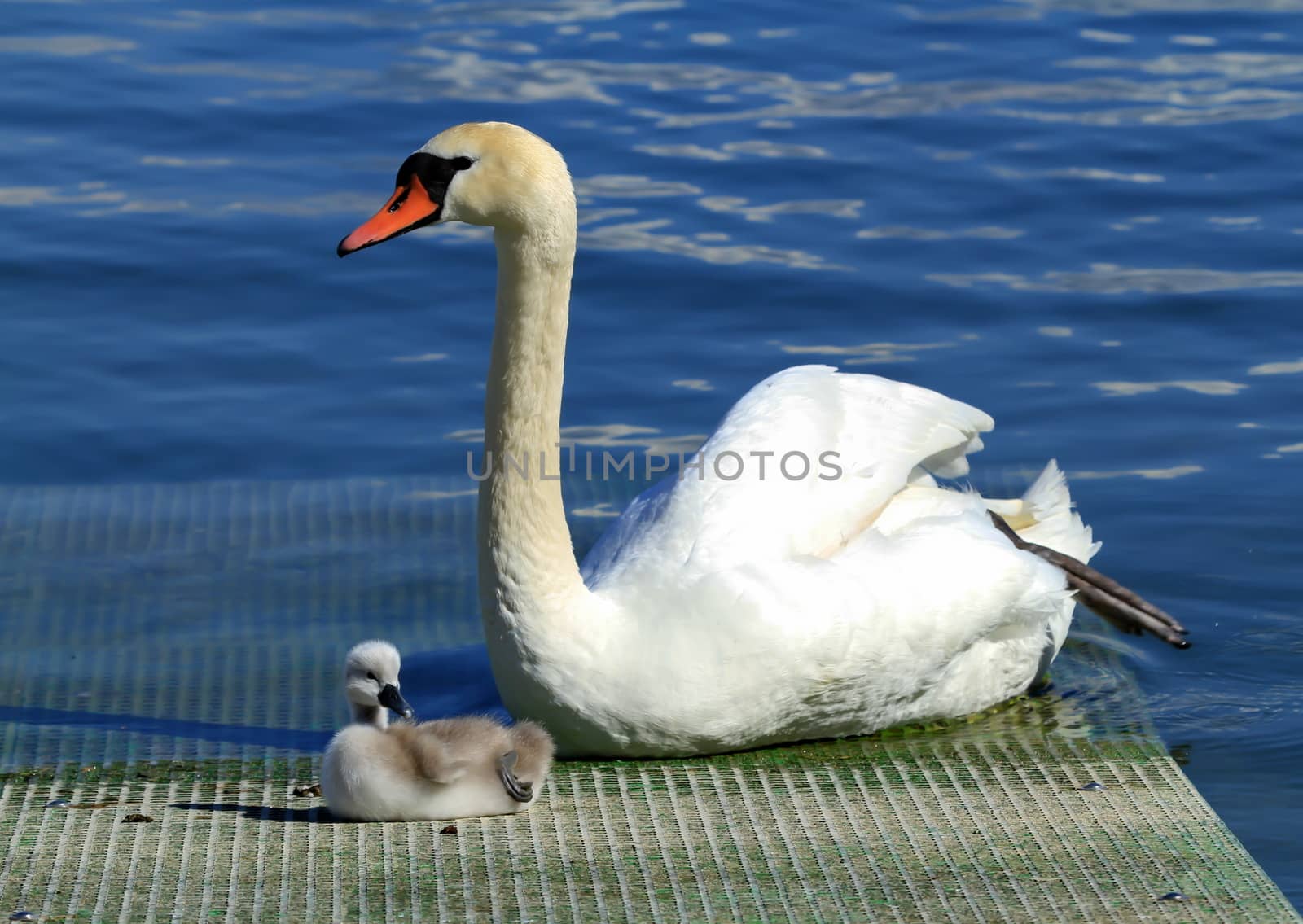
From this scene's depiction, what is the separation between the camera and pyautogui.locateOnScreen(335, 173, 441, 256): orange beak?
492 cm

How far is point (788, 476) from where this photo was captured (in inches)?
209

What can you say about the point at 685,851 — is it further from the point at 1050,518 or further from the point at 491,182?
the point at 1050,518

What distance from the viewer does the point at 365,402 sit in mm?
8508

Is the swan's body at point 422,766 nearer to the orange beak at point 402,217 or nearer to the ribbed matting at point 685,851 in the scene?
the ribbed matting at point 685,851

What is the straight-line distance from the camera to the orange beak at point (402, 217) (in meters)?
4.92

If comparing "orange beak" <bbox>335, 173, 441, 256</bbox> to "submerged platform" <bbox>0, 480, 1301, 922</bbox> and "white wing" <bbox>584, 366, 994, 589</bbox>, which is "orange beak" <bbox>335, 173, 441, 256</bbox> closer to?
"white wing" <bbox>584, 366, 994, 589</bbox>

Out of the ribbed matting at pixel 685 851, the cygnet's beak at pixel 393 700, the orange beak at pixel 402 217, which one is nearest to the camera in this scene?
the ribbed matting at pixel 685 851

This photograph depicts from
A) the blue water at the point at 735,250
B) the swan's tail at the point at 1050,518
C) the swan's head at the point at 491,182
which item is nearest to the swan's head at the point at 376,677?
the swan's head at the point at 491,182

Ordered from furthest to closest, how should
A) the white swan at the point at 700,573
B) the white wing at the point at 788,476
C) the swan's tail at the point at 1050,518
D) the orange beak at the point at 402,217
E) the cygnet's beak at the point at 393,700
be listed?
the swan's tail at the point at 1050,518 < the white wing at the point at 788,476 < the orange beak at the point at 402,217 < the white swan at the point at 700,573 < the cygnet's beak at the point at 393,700

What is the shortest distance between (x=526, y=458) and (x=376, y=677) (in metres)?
0.70

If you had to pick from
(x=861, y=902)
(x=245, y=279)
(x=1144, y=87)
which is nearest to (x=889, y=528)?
(x=861, y=902)

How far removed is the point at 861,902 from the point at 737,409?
73.5 inches

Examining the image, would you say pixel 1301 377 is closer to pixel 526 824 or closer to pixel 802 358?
pixel 802 358

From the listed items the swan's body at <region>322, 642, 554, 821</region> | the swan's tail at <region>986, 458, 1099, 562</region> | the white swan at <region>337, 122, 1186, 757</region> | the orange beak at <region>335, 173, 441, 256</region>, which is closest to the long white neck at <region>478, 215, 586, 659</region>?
the white swan at <region>337, 122, 1186, 757</region>
